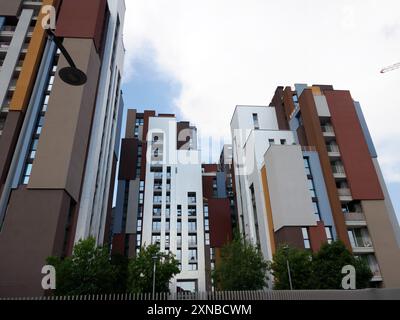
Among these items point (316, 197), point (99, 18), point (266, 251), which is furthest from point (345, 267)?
point (99, 18)

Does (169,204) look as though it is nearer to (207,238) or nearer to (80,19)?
(207,238)

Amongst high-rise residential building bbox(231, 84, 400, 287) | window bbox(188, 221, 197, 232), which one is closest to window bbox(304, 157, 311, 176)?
high-rise residential building bbox(231, 84, 400, 287)

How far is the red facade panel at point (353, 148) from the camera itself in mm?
38531

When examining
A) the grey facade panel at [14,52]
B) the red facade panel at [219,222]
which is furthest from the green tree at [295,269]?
the grey facade panel at [14,52]

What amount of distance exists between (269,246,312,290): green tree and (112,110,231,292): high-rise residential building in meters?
29.6

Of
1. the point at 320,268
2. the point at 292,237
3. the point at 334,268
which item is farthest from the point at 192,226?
the point at 334,268

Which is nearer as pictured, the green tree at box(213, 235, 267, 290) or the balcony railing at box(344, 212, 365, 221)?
the green tree at box(213, 235, 267, 290)

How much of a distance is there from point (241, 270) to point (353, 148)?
23.5 metres

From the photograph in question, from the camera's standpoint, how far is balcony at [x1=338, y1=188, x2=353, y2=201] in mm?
38375

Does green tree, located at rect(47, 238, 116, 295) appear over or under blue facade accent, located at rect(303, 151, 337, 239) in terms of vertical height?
under

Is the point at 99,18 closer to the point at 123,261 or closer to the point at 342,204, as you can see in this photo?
the point at 123,261

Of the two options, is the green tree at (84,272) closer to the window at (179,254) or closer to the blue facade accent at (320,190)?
the blue facade accent at (320,190)

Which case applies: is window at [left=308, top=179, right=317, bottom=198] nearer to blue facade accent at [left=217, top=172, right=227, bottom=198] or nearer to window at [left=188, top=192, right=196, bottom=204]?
window at [left=188, top=192, right=196, bottom=204]

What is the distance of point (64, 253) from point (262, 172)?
29493mm
